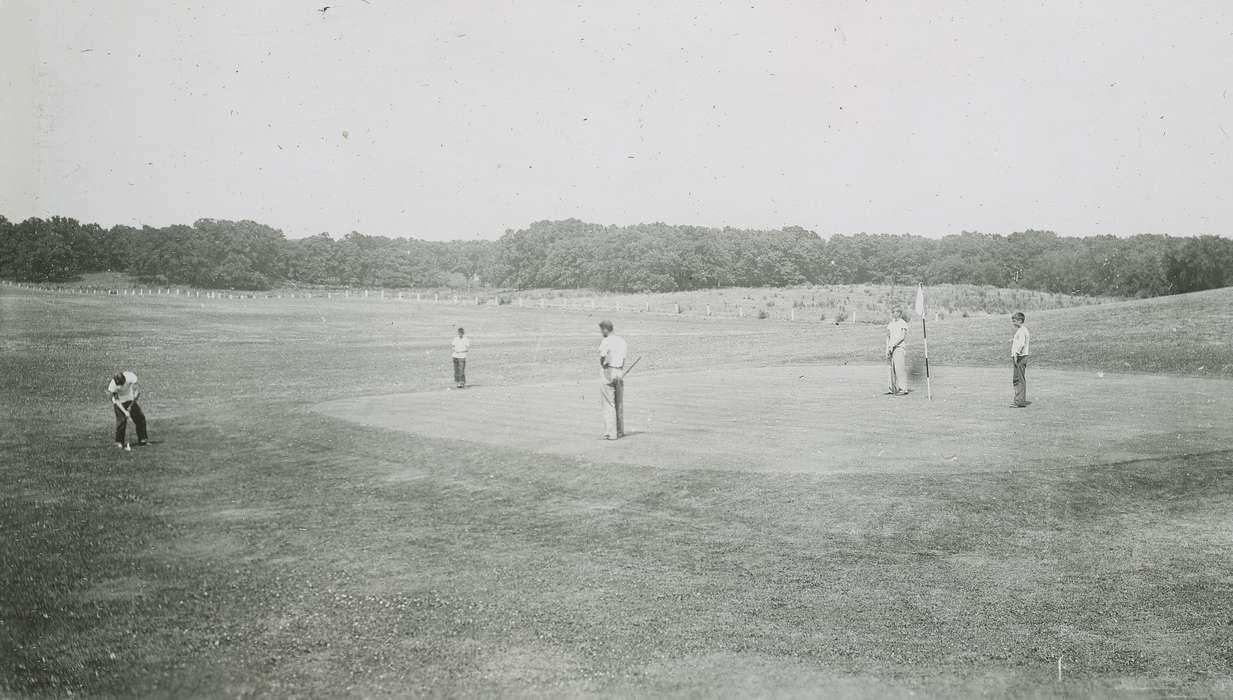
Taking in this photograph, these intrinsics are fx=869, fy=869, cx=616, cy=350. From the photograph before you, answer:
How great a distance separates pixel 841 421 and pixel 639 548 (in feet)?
28.7

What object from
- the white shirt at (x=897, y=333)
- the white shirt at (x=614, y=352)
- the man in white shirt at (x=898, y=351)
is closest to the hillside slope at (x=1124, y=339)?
the man in white shirt at (x=898, y=351)

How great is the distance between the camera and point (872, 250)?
154 m

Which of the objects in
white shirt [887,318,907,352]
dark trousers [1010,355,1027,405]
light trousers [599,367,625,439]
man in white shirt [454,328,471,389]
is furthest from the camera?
man in white shirt [454,328,471,389]

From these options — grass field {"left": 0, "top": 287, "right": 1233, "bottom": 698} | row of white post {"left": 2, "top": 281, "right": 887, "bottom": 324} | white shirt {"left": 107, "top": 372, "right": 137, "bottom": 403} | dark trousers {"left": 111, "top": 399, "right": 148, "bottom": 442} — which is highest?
row of white post {"left": 2, "top": 281, "right": 887, "bottom": 324}

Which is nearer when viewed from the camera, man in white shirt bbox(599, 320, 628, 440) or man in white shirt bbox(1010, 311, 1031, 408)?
man in white shirt bbox(599, 320, 628, 440)

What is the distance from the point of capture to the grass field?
22.5 feet

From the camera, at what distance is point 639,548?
32.2ft

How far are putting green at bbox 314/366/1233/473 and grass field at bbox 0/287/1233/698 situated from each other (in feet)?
0.45

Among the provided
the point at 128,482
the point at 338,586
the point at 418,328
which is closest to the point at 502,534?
the point at 338,586

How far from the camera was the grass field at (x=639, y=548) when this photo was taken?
270 inches

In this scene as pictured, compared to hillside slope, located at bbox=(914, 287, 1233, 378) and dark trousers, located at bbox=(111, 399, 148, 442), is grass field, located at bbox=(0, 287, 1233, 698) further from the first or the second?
hillside slope, located at bbox=(914, 287, 1233, 378)

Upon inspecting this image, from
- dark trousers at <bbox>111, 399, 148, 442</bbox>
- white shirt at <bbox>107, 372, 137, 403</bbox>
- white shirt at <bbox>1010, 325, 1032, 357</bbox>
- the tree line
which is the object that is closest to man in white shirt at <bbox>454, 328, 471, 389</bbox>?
dark trousers at <bbox>111, 399, 148, 442</bbox>

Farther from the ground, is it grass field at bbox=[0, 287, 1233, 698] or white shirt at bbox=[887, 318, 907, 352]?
white shirt at bbox=[887, 318, 907, 352]

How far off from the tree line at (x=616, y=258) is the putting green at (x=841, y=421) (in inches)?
1635
